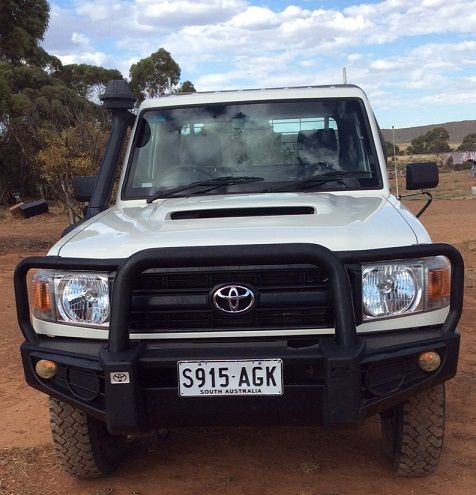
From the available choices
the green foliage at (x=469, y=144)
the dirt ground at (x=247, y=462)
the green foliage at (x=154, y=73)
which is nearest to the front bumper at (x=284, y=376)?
the dirt ground at (x=247, y=462)

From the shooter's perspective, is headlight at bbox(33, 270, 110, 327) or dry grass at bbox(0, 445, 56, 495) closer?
headlight at bbox(33, 270, 110, 327)

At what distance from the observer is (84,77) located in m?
41.0

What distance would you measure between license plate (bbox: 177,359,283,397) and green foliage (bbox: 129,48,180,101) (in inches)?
1527

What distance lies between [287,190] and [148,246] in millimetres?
1320

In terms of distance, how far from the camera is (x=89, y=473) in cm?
359

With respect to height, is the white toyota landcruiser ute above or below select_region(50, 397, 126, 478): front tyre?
above

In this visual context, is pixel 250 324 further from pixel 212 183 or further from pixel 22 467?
pixel 22 467

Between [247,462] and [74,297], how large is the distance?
Answer: 1.47 m

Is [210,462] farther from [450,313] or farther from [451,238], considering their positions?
[451,238]

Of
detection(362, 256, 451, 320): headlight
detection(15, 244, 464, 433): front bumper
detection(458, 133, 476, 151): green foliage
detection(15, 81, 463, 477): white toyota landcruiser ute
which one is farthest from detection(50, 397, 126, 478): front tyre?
detection(458, 133, 476, 151): green foliage

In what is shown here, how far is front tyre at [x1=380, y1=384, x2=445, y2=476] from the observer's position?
329cm

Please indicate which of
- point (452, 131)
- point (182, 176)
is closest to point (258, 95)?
point (182, 176)

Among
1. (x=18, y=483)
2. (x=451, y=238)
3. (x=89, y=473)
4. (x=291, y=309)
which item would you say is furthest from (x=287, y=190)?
(x=451, y=238)

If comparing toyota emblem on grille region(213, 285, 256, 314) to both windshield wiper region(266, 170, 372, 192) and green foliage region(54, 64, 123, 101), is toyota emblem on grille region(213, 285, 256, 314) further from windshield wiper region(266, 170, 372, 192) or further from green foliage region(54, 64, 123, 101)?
green foliage region(54, 64, 123, 101)
